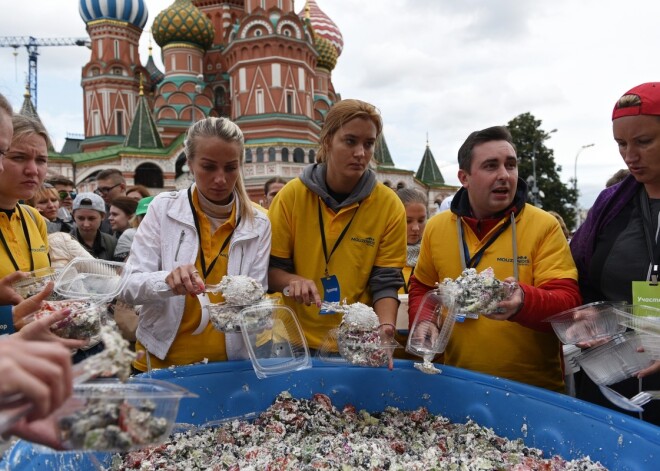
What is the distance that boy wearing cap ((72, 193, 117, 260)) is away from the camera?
446 cm

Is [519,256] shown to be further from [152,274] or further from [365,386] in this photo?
[152,274]

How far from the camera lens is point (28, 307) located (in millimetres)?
1888

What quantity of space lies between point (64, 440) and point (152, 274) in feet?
3.83

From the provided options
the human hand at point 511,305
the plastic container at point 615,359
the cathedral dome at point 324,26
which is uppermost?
the cathedral dome at point 324,26

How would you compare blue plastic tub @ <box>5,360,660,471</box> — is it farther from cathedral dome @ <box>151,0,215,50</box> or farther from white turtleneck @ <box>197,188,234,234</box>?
cathedral dome @ <box>151,0,215,50</box>

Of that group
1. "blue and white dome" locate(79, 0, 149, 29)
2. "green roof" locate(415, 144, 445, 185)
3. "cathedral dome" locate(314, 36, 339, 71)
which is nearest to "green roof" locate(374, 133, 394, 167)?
"green roof" locate(415, 144, 445, 185)

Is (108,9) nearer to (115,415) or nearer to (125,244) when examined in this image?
(125,244)

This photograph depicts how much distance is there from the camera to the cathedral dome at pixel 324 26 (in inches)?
1476

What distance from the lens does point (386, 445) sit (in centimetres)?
221

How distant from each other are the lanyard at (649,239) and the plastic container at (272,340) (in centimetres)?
155

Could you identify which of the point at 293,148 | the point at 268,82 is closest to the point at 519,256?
the point at 293,148

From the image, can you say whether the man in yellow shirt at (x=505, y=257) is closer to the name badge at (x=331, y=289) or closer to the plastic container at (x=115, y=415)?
the name badge at (x=331, y=289)

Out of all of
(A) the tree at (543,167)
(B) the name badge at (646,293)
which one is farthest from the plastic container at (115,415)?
(A) the tree at (543,167)

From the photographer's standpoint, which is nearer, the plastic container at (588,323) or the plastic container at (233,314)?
the plastic container at (588,323)
